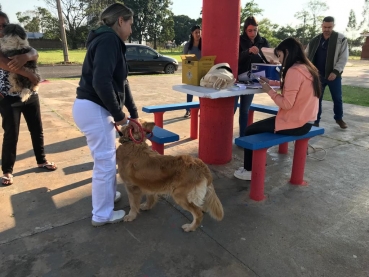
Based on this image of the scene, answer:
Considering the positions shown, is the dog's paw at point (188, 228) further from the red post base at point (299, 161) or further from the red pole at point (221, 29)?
the red pole at point (221, 29)

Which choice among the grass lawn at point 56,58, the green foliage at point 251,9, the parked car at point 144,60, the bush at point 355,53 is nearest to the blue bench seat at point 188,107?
the parked car at point 144,60

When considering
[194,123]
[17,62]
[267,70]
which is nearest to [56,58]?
[194,123]

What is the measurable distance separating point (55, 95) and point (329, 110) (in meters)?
8.08

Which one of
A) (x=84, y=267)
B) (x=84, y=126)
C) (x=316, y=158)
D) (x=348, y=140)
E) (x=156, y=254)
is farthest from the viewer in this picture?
(x=348, y=140)

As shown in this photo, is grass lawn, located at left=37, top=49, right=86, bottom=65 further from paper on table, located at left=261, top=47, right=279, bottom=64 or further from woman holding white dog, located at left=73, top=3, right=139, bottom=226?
woman holding white dog, located at left=73, top=3, right=139, bottom=226

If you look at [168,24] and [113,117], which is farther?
[168,24]

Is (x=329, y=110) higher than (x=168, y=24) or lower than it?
lower

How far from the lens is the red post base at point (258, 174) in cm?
323

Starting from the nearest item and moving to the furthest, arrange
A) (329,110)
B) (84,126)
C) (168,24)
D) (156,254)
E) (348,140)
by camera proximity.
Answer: (156,254), (84,126), (348,140), (329,110), (168,24)

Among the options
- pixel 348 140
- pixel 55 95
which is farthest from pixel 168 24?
pixel 348 140

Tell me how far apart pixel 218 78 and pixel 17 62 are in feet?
7.65

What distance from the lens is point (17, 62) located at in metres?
3.27

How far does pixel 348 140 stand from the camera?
5.41 meters

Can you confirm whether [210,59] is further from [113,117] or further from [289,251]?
[289,251]
